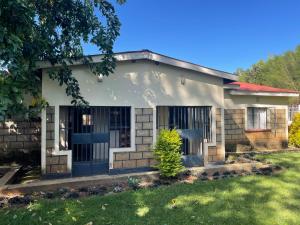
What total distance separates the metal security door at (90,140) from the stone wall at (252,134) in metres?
7.12

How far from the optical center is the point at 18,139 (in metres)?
10.3

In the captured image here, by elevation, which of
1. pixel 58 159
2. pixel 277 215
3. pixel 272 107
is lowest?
pixel 277 215

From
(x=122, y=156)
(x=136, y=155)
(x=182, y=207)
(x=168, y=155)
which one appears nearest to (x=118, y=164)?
(x=122, y=156)

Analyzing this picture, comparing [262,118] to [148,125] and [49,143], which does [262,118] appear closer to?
[148,125]

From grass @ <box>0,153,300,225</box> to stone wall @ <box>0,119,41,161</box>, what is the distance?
16.5 feet

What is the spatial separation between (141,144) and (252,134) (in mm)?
8107

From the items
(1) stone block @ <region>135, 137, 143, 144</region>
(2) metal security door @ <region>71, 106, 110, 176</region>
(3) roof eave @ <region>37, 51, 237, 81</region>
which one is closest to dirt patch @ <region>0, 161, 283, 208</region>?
(2) metal security door @ <region>71, 106, 110, 176</region>

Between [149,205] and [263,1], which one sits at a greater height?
[263,1]

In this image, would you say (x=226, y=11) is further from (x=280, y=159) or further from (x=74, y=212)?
(x=74, y=212)

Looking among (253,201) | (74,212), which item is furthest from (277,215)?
(74,212)

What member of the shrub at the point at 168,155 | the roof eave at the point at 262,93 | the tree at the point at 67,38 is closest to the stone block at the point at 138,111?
the shrub at the point at 168,155

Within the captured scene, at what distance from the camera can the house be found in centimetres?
814

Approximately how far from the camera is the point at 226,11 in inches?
840

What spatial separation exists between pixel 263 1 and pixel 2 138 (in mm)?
18834
